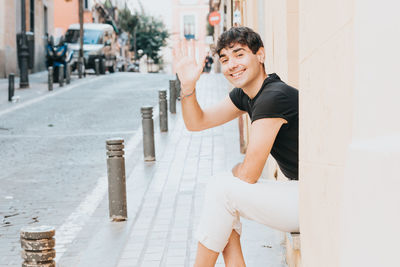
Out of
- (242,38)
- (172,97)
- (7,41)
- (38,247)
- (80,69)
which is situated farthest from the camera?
(80,69)

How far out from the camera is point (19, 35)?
78.5 feet

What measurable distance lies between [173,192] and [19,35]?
17312 mm

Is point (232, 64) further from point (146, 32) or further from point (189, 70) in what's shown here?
point (146, 32)

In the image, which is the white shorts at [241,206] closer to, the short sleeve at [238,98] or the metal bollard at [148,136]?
the short sleeve at [238,98]

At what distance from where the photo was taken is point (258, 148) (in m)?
3.63

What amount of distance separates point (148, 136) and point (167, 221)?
3684 mm

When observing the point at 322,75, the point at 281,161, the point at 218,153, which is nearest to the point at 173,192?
the point at 218,153

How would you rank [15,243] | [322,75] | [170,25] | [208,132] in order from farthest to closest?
1. [170,25]
2. [208,132]
3. [15,243]
4. [322,75]

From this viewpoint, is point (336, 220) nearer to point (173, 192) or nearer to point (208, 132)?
point (173, 192)

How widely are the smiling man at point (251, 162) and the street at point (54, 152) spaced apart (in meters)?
2.56

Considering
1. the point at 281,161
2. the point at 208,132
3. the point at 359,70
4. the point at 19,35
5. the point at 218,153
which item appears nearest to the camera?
the point at 359,70

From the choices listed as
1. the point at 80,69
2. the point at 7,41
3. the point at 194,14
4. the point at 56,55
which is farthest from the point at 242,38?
the point at 194,14

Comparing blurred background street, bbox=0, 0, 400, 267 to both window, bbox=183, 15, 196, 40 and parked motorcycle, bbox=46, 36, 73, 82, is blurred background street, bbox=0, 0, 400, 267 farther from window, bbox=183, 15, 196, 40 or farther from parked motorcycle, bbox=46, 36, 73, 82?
window, bbox=183, 15, 196, 40

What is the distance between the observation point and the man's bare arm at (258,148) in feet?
11.8
